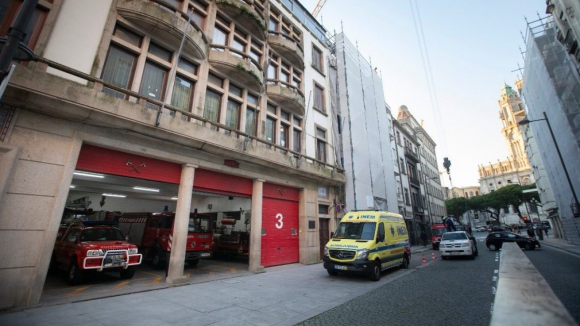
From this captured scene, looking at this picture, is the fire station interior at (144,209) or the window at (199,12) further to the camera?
the window at (199,12)

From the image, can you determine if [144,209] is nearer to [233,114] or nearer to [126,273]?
[126,273]

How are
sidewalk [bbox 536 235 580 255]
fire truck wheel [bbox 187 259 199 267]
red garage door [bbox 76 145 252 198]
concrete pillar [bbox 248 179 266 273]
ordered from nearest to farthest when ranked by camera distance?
red garage door [bbox 76 145 252 198] → concrete pillar [bbox 248 179 266 273] → fire truck wheel [bbox 187 259 199 267] → sidewalk [bbox 536 235 580 255]

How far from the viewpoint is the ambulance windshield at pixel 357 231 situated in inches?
429

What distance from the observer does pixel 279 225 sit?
14.2 metres

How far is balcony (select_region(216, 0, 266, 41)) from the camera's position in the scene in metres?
13.5

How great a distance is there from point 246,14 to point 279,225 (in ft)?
39.7

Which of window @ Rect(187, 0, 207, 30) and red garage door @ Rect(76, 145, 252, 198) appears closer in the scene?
red garage door @ Rect(76, 145, 252, 198)

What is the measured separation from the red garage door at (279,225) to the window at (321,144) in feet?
13.0

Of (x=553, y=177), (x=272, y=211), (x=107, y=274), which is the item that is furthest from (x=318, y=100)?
(x=553, y=177)

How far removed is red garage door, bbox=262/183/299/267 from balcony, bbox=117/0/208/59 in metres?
7.71

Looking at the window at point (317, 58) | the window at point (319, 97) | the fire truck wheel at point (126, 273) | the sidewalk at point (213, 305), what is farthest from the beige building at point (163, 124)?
the fire truck wheel at point (126, 273)

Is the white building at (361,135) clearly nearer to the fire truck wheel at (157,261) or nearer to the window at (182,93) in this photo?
the fire truck wheel at (157,261)

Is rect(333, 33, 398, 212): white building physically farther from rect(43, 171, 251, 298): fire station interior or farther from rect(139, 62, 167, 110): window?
rect(139, 62, 167, 110): window

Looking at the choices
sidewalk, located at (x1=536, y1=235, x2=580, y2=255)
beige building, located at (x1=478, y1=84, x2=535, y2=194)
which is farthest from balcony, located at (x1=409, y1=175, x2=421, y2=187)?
beige building, located at (x1=478, y1=84, x2=535, y2=194)
